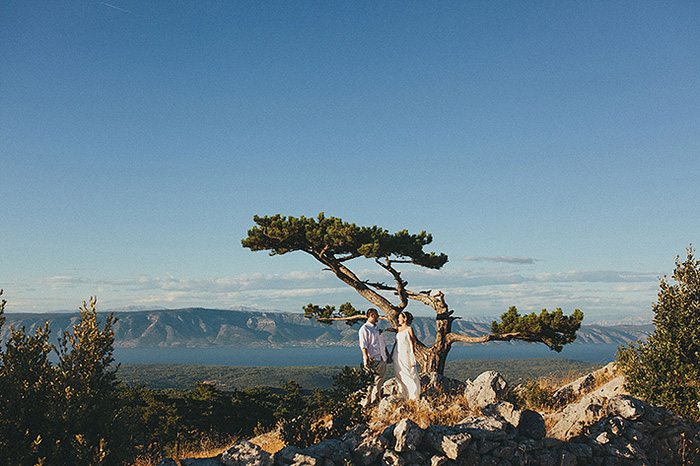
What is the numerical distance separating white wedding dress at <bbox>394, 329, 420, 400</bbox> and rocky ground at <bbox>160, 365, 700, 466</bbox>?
558 mm

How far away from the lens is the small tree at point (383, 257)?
1326 centimetres

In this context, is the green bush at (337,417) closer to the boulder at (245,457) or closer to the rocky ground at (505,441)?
the rocky ground at (505,441)

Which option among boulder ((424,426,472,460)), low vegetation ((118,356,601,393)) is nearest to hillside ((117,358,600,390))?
low vegetation ((118,356,601,393))

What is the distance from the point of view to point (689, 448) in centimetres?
855

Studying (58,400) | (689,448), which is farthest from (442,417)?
(58,400)

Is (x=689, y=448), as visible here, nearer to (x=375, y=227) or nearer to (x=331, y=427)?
(x=331, y=427)

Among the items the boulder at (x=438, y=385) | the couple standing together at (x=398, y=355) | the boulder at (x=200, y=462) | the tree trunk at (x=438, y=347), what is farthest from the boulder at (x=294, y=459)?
the tree trunk at (x=438, y=347)

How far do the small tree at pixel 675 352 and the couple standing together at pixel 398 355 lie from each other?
505 centimetres

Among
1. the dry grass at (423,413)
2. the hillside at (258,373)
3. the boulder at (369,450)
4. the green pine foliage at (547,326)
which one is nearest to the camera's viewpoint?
the boulder at (369,450)

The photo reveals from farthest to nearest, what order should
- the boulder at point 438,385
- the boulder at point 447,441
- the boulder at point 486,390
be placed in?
the boulder at point 438,385, the boulder at point 486,390, the boulder at point 447,441

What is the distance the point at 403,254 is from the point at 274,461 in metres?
9.75

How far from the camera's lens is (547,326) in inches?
507

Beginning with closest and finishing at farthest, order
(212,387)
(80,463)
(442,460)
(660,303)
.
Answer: (80,463)
(442,460)
(660,303)
(212,387)

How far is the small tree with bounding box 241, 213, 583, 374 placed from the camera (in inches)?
522
